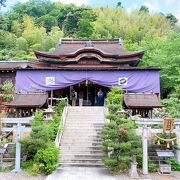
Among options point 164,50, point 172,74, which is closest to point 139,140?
point 172,74

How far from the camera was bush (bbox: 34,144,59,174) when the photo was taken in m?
13.3

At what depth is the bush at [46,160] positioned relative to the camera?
43.5 ft

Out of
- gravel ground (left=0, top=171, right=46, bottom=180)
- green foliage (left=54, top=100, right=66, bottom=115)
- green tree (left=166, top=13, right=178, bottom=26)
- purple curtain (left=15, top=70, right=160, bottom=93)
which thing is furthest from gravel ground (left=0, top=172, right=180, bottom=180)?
green tree (left=166, top=13, right=178, bottom=26)

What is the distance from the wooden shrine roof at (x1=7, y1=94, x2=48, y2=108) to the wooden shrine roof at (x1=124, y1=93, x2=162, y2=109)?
5.16m

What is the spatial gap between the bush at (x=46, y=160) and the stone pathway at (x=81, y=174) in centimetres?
30

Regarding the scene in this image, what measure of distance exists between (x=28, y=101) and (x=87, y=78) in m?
5.11

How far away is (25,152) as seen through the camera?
14906 mm

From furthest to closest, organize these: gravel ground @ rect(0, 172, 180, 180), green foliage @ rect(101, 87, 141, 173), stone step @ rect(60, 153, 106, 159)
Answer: stone step @ rect(60, 153, 106, 159) < green foliage @ rect(101, 87, 141, 173) < gravel ground @ rect(0, 172, 180, 180)

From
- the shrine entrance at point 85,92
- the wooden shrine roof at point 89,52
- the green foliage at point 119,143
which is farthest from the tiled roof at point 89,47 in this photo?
the green foliage at point 119,143

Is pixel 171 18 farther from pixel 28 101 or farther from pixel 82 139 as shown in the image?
pixel 82 139

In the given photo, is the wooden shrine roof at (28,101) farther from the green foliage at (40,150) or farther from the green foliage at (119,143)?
the green foliage at (119,143)

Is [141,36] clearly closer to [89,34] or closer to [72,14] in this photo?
[89,34]

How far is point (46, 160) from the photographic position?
13320 mm

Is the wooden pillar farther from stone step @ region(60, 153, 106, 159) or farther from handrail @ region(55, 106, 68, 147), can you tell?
handrail @ region(55, 106, 68, 147)
